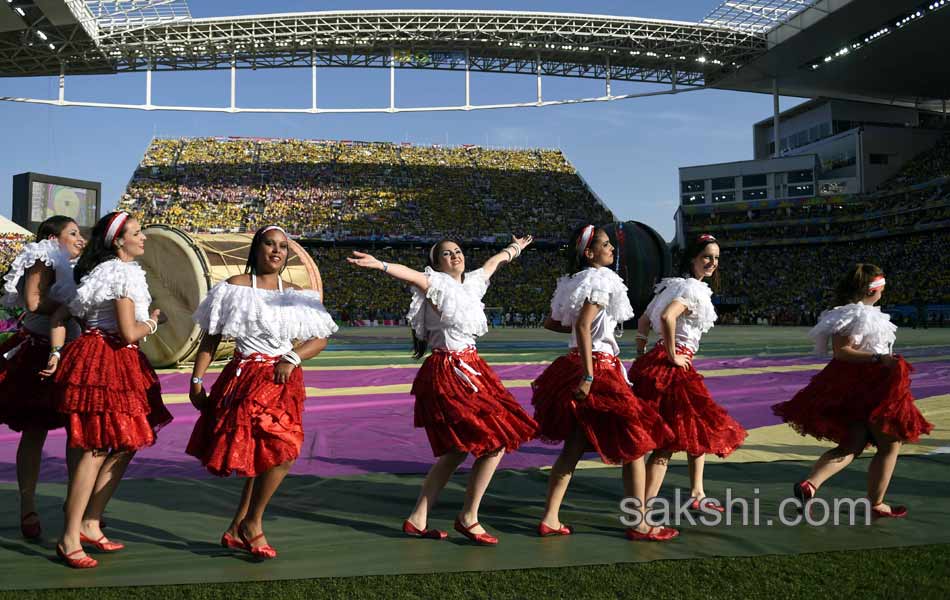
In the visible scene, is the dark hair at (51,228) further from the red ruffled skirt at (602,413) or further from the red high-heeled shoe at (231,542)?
the red ruffled skirt at (602,413)

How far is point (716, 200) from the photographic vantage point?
48.6 metres

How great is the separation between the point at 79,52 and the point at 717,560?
128 ft

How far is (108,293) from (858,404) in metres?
4.18

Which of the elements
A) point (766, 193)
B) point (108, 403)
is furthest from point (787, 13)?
point (108, 403)

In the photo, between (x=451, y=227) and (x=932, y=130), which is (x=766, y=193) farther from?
(x=451, y=227)

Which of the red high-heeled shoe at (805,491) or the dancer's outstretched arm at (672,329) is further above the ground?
the dancer's outstretched arm at (672,329)

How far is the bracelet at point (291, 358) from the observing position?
4.03 metres

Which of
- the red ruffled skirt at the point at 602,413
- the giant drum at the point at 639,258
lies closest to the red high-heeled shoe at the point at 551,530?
the red ruffled skirt at the point at 602,413

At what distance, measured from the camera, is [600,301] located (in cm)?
434

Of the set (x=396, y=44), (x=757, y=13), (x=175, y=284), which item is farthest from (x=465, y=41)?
(x=175, y=284)

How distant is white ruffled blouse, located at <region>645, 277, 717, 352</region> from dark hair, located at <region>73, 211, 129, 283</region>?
120 inches

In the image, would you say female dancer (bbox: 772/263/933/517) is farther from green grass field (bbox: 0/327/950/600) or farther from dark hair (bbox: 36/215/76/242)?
dark hair (bbox: 36/215/76/242)

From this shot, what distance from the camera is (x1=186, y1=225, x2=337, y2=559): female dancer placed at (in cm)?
388

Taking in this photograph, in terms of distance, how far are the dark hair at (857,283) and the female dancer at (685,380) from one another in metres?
0.82
